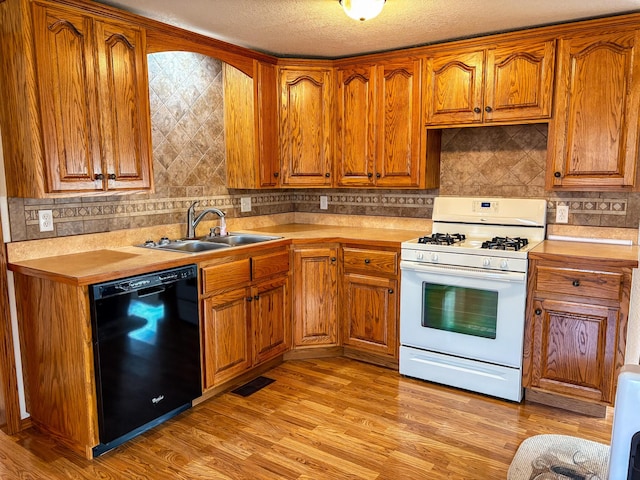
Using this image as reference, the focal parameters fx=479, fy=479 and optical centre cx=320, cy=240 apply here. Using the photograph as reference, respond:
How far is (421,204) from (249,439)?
6.89ft

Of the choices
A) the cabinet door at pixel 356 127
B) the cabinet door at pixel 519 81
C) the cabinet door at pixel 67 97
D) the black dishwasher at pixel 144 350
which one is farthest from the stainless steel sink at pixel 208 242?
the cabinet door at pixel 519 81

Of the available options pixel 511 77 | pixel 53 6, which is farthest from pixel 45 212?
Answer: pixel 511 77

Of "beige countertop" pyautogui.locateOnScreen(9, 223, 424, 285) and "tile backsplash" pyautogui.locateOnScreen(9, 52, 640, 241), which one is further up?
"tile backsplash" pyautogui.locateOnScreen(9, 52, 640, 241)

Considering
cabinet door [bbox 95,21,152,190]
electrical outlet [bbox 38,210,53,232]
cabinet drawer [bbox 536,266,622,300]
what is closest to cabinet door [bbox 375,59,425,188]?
cabinet drawer [bbox 536,266,622,300]

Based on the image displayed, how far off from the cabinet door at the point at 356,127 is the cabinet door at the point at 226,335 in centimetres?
125

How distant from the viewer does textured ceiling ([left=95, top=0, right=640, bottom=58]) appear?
2549mm

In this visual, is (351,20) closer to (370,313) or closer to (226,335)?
(370,313)

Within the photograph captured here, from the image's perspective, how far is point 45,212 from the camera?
2570 mm

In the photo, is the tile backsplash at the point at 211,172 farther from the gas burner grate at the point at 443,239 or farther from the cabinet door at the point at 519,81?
the gas burner grate at the point at 443,239

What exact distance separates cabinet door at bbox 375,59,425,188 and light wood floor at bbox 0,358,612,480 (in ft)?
4.78

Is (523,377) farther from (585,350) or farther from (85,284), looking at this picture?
(85,284)

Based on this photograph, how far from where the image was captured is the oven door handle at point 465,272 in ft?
8.92

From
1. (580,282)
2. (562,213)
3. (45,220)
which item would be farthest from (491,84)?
(45,220)

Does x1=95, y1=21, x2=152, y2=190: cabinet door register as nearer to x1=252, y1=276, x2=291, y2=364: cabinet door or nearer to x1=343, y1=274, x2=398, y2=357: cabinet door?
x1=252, y1=276, x2=291, y2=364: cabinet door
